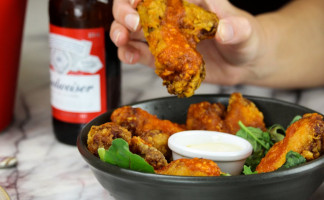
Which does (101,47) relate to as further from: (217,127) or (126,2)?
(217,127)

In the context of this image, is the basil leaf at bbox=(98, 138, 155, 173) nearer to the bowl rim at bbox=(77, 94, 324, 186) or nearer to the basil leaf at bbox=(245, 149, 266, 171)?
the bowl rim at bbox=(77, 94, 324, 186)

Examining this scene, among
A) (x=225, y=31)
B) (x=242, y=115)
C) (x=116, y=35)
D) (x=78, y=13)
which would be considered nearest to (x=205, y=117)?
(x=242, y=115)

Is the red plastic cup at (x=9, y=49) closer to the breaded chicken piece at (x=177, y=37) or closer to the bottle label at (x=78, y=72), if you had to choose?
the bottle label at (x=78, y=72)

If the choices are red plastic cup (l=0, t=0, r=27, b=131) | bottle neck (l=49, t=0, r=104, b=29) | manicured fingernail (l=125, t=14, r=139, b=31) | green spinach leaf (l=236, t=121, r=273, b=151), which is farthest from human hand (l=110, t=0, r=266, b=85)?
red plastic cup (l=0, t=0, r=27, b=131)

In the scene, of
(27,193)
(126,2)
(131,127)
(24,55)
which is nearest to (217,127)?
(131,127)

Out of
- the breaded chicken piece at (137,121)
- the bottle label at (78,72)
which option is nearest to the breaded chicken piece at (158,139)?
the breaded chicken piece at (137,121)

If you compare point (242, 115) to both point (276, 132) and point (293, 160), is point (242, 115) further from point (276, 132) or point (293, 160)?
point (293, 160)
